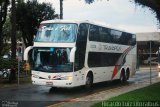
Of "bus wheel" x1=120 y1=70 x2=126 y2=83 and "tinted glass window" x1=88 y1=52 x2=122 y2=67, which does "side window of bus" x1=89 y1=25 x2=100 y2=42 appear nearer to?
"tinted glass window" x1=88 y1=52 x2=122 y2=67

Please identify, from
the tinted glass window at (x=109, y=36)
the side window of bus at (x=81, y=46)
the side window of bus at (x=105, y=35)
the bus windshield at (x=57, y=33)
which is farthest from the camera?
the side window of bus at (x=105, y=35)

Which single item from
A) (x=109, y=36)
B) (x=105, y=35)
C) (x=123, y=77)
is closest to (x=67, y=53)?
(x=105, y=35)

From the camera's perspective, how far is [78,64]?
2369cm

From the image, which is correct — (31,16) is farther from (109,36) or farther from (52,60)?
(52,60)

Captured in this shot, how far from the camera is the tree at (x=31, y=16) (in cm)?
4978

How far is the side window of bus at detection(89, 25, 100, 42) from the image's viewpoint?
83.5 feet

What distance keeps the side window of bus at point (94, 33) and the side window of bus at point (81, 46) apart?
742 mm

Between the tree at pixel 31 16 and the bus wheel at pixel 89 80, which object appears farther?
the tree at pixel 31 16

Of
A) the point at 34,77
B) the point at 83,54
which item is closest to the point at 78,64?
the point at 83,54

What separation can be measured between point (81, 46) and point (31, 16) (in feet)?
88.7

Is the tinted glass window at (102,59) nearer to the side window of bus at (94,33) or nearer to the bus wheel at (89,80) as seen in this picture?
the bus wheel at (89,80)

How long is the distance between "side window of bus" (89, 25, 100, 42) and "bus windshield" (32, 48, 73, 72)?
2.72m

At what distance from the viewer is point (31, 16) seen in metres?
50.2

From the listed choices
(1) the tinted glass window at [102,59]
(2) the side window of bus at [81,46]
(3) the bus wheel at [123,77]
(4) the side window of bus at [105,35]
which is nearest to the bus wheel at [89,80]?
(1) the tinted glass window at [102,59]
